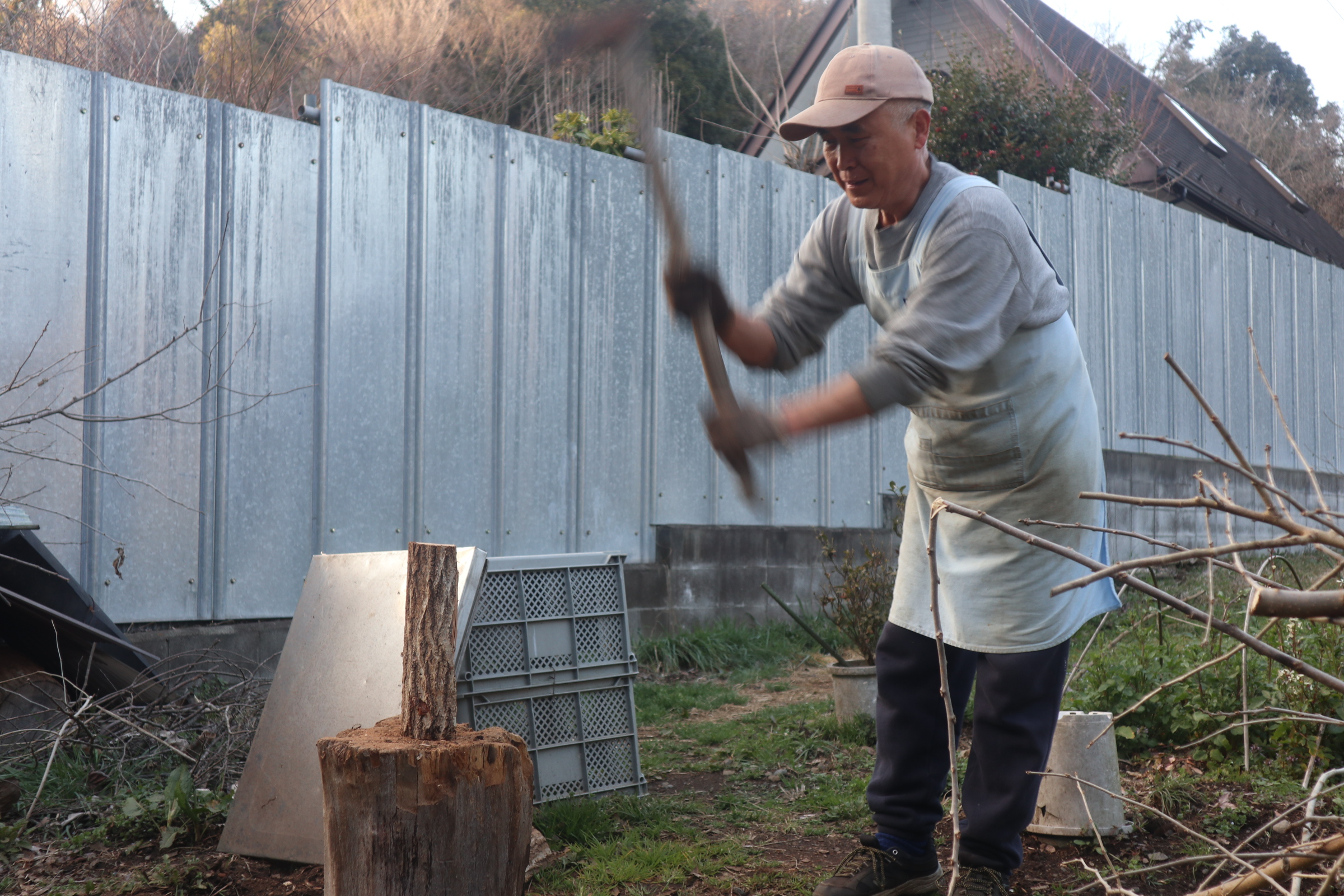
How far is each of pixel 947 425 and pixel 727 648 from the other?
3.95 m

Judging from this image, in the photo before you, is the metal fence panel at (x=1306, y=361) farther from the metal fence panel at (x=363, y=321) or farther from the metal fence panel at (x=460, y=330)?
the metal fence panel at (x=363, y=321)

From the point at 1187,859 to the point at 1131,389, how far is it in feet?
28.0

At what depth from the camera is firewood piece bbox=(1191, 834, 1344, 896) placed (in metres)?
1.37

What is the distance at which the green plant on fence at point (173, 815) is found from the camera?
303cm

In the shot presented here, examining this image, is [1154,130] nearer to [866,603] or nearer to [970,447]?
[866,603]

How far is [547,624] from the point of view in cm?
363

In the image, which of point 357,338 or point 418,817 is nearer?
point 418,817

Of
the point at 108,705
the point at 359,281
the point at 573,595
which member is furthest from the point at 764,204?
the point at 108,705

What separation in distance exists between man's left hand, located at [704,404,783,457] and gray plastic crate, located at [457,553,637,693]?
4.63ft

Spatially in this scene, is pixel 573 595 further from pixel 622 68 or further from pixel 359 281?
pixel 359 281

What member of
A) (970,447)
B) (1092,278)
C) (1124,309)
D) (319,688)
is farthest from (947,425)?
(1124,309)

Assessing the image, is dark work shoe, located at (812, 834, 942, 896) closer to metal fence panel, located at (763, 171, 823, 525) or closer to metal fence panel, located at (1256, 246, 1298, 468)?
metal fence panel, located at (763, 171, 823, 525)

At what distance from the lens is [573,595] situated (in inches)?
146

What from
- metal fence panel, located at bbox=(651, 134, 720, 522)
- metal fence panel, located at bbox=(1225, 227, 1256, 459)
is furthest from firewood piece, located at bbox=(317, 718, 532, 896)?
metal fence panel, located at bbox=(1225, 227, 1256, 459)
